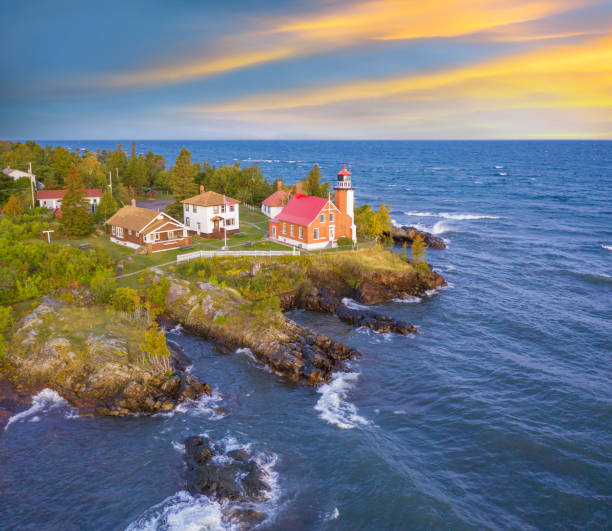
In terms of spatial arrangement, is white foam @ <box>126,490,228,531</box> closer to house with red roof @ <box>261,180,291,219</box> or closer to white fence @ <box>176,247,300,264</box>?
white fence @ <box>176,247,300,264</box>

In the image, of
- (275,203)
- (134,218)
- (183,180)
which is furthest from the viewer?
(275,203)

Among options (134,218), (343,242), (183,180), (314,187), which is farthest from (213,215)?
(314,187)

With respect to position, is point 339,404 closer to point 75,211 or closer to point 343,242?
point 343,242

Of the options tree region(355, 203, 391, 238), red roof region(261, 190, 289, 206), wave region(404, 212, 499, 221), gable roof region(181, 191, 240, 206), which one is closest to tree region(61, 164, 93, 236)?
gable roof region(181, 191, 240, 206)

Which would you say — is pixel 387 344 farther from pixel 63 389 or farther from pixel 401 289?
pixel 63 389

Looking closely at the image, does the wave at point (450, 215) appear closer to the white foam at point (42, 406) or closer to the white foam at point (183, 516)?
the white foam at point (42, 406)

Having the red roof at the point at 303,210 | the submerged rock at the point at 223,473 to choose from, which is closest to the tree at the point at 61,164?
the red roof at the point at 303,210
